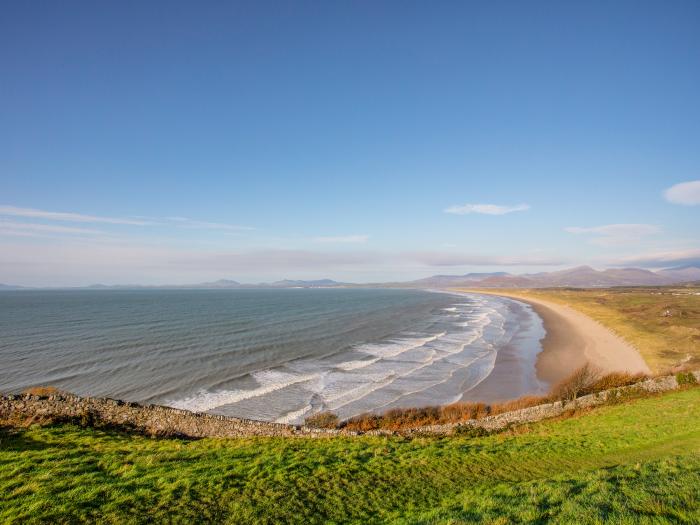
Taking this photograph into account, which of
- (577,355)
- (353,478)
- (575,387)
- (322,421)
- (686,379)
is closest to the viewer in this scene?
(353,478)

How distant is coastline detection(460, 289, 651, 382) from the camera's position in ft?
123

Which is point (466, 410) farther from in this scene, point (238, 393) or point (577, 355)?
point (577, 355)

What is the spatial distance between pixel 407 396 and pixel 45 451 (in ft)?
75.4

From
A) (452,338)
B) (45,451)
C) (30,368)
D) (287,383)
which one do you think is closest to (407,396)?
(287,383)

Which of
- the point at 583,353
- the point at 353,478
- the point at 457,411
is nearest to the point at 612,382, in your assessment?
the point at 457,411

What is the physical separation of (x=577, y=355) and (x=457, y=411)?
29930mm

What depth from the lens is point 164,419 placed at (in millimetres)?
20781

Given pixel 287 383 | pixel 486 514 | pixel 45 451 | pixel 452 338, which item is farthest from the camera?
pixel 452 338

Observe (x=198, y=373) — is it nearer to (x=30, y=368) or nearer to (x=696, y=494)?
(x=30, y=368)

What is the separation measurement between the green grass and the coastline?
20.9m

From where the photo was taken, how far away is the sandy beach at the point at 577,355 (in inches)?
1403

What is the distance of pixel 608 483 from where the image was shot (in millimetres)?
9961

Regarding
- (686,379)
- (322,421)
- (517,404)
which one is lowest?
(517,404)

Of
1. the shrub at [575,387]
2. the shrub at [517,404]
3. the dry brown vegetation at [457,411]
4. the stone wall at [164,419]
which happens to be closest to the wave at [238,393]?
the stone wall at [164,419]
